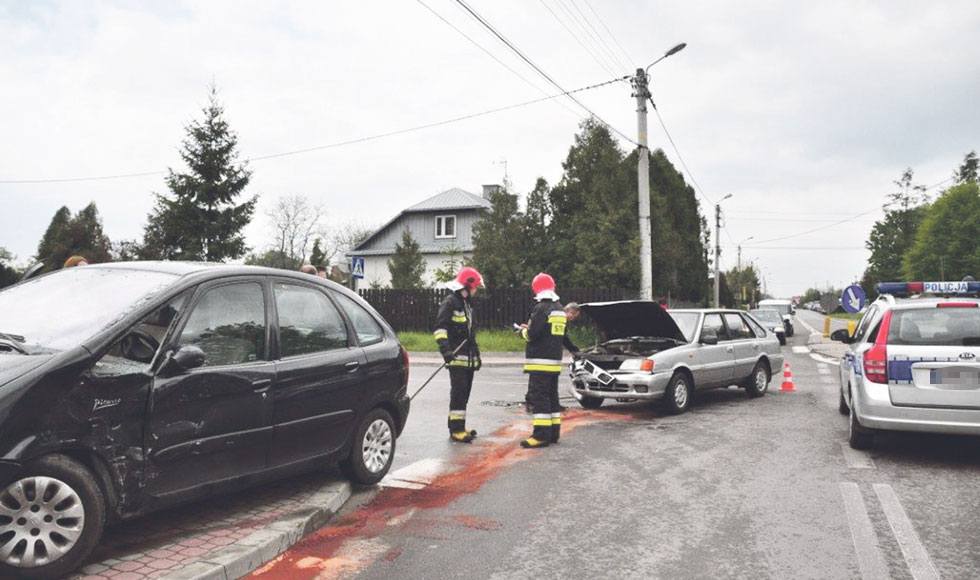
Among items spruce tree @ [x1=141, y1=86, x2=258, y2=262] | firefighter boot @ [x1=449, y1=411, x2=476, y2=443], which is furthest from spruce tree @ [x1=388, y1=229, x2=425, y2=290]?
firefighter boot @ [x1=449, y1=411, x2=476, y2=443]

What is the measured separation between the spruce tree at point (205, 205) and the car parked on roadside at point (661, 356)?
25091mm

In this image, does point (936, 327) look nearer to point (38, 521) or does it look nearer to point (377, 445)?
point (377, 445)

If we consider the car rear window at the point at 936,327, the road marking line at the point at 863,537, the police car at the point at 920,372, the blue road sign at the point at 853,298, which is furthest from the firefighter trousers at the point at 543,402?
the blue road sign at the point at 853,298

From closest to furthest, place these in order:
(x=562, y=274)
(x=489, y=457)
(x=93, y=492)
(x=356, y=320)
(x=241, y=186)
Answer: (x=93, y=492) < (x=356, y=320) < (x=489, y=457) < (x=562, y=274) < (x=241, y=186)

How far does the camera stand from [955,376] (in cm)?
654

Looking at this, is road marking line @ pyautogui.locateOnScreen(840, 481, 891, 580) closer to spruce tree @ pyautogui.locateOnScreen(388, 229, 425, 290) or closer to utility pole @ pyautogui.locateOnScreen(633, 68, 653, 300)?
utility pole @ pyautogui.locateOnScreen(633, 68, 653, 300)

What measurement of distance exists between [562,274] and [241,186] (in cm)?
1560

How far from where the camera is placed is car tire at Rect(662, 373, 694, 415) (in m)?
9.88

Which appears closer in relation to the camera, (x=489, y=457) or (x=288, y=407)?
(x=288, y=407)

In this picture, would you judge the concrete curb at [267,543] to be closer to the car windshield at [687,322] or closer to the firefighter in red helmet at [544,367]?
the firefighter in red helmet at [544,367]

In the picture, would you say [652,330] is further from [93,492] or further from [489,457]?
[93,492]

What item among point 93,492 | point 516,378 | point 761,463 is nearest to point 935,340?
point 761,463

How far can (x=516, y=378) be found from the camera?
15.8m

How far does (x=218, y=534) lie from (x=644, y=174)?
1637 centimetres
